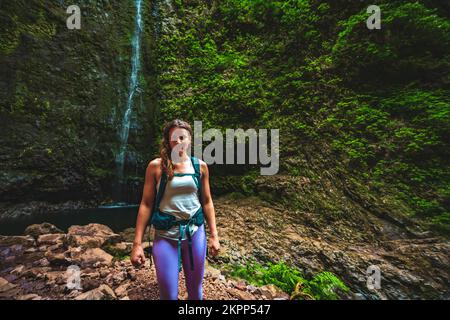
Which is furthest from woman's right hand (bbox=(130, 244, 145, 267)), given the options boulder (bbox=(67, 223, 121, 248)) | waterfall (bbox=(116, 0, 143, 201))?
waterfall (bbox=(116, 0, 143, 201))

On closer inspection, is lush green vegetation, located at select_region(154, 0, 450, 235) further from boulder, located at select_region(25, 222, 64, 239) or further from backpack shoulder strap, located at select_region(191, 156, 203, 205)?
boulder, located at select_region(25, 222, 64, 239)

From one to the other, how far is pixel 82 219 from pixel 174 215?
6711mm

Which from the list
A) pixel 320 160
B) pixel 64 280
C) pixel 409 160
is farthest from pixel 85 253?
pixel 409 160

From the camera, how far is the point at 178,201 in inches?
79.5

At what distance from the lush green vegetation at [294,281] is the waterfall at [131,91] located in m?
6.39

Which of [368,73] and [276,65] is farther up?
[276,65]

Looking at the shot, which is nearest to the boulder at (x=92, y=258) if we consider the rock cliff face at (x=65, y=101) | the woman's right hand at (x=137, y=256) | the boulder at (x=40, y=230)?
the boulder at (x=40, y=230)

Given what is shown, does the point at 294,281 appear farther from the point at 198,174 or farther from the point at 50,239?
the point at 50,239

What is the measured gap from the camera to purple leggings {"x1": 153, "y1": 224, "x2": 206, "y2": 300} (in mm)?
1896

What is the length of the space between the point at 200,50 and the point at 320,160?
6.46 metres

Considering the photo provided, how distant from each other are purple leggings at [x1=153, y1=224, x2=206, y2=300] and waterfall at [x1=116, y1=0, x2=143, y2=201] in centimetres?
742

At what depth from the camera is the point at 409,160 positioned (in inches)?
192

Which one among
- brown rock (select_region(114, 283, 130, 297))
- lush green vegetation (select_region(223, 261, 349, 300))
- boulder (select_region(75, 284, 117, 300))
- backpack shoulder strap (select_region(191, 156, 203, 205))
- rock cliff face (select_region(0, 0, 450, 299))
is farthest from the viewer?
rock cliff face (select_region(0, 0, 450, 299))
